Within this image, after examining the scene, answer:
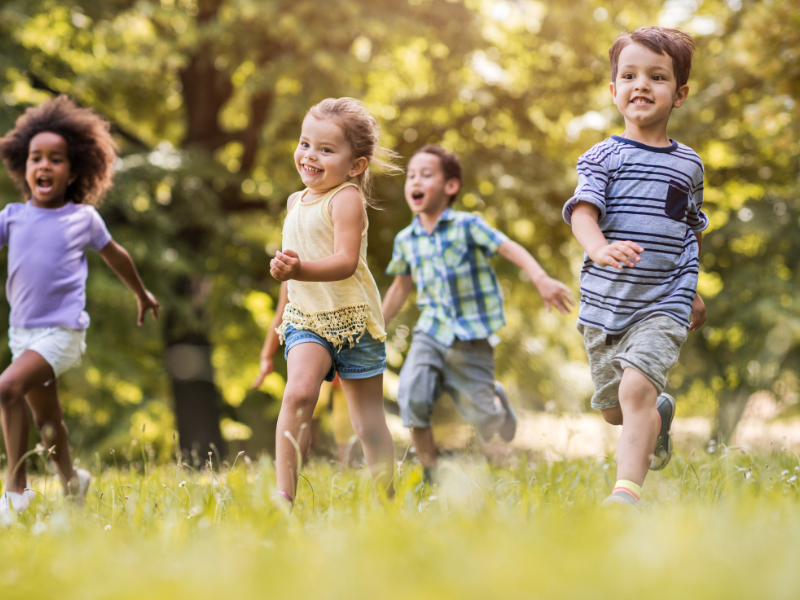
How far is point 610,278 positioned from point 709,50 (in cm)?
785

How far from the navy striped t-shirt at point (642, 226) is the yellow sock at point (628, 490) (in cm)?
62

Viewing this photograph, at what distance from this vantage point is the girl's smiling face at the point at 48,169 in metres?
4.05

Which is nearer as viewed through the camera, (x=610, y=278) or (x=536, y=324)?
(x=610, y=278)

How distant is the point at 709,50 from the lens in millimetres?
9453

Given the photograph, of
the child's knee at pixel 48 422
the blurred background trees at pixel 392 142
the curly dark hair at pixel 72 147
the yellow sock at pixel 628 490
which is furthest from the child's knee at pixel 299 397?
the blurred background trees at pixel 392 142

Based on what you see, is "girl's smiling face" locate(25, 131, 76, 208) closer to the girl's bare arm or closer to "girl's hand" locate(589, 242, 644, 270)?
the girl's bare arm

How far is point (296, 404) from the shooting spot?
2768 millimetres

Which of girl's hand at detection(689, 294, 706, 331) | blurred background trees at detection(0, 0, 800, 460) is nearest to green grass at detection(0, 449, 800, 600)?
girl's hand at detection(689, 294, 706, 331)

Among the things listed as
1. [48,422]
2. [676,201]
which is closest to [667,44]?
[676,201]

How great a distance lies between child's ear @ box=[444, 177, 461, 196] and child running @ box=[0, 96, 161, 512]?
1.93 metres

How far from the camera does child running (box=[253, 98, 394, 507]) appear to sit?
2949 millimetres

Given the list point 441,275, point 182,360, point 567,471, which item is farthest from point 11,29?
point 567,471

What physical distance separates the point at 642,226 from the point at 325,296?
133 centimetres

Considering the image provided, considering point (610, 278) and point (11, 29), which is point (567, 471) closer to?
point (610, 278)
